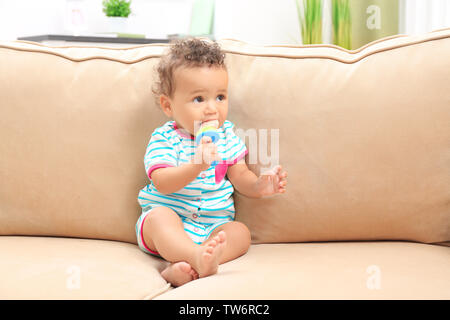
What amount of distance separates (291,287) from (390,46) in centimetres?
60

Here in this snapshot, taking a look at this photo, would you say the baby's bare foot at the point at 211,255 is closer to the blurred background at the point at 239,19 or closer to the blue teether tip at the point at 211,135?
the blue teether tip at the point at 211,135

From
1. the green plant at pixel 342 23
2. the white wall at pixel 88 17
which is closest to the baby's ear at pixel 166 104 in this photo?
the green plant at pixel 342 23

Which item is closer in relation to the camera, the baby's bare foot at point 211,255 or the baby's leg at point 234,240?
the baby's bare foot at point 211,255

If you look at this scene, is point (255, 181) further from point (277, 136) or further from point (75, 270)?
point (75, 270)

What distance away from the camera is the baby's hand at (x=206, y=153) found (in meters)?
0.97

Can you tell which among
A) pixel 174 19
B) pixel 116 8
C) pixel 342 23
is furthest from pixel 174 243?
pixel 174 19

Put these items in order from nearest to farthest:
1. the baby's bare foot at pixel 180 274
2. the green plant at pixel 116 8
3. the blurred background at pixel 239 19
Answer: the baby's bare foot at pixel 180 274
the blurred background at pixel 239 19
the green plant at pixel 116 8

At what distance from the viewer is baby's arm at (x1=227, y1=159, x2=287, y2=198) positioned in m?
1.01

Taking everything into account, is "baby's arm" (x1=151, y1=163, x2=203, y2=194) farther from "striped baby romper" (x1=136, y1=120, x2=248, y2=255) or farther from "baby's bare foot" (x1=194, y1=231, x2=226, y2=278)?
"baby's bare foot" (x1=194, y1=231, x2=226, y2=278)

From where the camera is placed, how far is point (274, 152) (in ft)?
3.62

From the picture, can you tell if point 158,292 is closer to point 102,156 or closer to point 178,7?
point 102,156

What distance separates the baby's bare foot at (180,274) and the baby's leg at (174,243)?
0.05 ft

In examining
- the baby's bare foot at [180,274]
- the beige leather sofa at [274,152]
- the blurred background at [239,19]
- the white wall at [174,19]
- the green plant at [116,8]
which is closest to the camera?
the baby's bare foot at [180,274]

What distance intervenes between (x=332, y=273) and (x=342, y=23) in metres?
1.74
